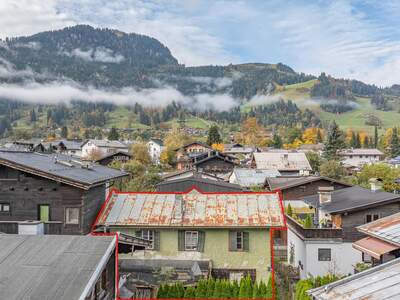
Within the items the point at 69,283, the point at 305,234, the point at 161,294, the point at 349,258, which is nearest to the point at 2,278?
the point at 69,283

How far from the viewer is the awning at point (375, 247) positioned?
554 inches

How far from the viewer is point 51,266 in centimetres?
877

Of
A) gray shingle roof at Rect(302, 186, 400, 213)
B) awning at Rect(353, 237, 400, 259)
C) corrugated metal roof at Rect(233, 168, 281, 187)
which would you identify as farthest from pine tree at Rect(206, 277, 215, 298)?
corrugated metal roof at Rect(233, 168, 281, 187)

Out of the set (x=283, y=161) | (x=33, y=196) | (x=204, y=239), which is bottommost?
(x=204, y=239)

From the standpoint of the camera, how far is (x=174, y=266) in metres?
21.0

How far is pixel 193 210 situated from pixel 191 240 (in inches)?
59.1

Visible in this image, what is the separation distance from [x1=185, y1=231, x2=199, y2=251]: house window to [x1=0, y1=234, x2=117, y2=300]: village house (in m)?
10.1

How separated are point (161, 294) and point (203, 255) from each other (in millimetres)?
3535

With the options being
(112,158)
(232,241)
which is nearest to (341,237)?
(232,241)

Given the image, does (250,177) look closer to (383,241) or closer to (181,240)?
(181,240)

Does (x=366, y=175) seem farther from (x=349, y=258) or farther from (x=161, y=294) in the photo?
(x=161, y=294)

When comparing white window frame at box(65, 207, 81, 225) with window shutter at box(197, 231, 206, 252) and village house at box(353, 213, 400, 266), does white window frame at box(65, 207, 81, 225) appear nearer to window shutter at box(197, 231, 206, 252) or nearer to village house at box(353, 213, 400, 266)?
window shutter at box(197, 231, 206, 252)

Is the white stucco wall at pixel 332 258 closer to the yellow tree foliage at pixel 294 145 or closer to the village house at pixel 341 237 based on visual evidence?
the village house at pixel 341 237

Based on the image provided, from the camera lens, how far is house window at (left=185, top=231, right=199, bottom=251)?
21344 millimetres
